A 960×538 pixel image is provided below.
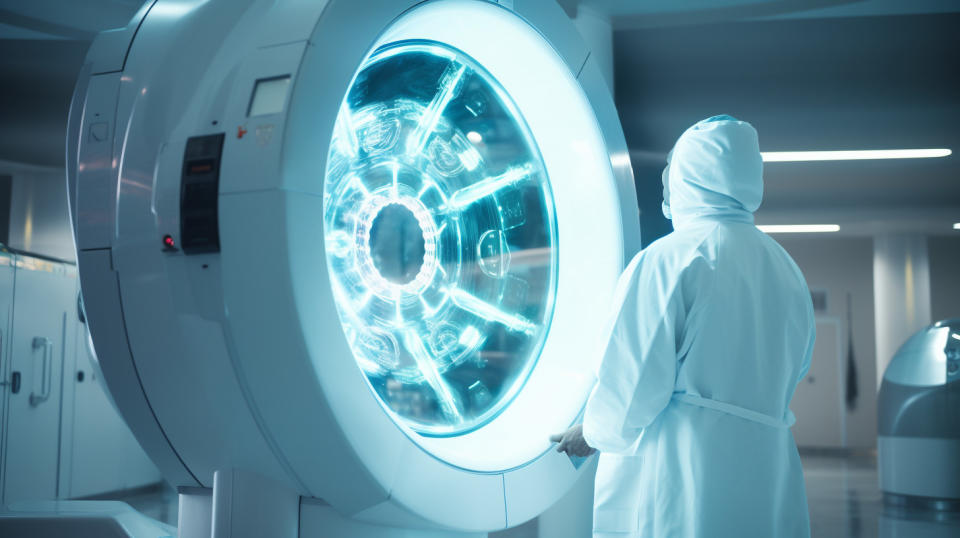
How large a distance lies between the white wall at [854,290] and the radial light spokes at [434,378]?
1157cm

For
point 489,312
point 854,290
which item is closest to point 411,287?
point 489,312

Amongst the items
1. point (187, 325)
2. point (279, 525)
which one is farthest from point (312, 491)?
point (187, 325)

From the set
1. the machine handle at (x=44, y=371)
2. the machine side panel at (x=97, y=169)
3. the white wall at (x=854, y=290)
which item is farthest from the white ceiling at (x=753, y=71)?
the white wall at (x=854, y=290)

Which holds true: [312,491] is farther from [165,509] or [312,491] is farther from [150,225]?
[165,509]

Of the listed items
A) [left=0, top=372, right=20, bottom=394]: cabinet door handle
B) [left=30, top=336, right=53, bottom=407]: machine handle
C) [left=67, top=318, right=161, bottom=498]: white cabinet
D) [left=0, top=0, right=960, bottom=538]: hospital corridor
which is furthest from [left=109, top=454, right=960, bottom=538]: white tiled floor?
[left=0, top=0, right=960, bottom=538]: hospital corridor

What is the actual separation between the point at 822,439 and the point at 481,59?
11884 millimetres

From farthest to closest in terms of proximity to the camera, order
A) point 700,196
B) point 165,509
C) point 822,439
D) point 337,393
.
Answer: point 822,439 → point 165,509 → point 700,196 → point 337,393

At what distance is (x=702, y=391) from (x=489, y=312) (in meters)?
0.53

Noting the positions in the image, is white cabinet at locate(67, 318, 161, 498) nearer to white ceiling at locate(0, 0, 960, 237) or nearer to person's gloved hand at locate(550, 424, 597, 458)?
white ceiling at locate(0, 0, 960, 237)

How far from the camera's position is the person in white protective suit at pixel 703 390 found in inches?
61.3

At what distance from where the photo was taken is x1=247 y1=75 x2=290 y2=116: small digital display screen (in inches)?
47.7

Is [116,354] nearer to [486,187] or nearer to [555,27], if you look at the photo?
[486,187]

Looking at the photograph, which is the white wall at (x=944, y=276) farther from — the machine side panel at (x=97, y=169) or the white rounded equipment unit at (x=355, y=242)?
the machine side panel at (x=97, y=169)

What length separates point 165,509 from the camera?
5.82 metres
